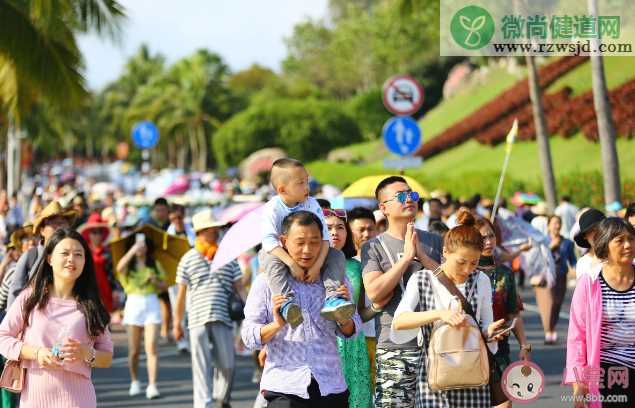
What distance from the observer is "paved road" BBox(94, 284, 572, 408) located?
37.2 ft

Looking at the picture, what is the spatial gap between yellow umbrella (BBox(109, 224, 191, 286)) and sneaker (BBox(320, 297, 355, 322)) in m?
7.16

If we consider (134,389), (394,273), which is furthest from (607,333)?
(134,389)

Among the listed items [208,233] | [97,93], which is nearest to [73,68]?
[208,233]

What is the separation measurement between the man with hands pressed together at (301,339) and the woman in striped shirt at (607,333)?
4.30 ft

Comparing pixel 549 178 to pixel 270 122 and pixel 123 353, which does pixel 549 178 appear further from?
pixel 270 122

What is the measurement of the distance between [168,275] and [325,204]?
4.19 meters

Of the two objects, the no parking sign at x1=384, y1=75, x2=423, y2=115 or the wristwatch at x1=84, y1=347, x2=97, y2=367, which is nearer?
the wristwatch at x1=84, y1=347, x2=97, y2=367

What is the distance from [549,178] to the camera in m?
26.2

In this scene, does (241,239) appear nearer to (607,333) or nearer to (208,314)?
(607,333)

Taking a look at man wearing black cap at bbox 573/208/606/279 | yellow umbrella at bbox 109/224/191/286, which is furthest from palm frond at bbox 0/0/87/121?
man wearing black cap at bbox 573/208/606/279

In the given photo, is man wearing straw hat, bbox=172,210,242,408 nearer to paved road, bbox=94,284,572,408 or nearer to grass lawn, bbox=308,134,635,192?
paved road, bbox=94,284,572,408

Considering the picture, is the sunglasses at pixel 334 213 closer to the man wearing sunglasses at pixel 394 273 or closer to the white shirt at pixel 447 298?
the man wearing sunglasses at pixel 394 273

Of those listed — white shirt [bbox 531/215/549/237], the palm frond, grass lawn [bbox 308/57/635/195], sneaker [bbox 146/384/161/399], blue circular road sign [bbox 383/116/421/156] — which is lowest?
sneaker [bbox 146/384/161/399]

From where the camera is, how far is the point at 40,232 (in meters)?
9.79
